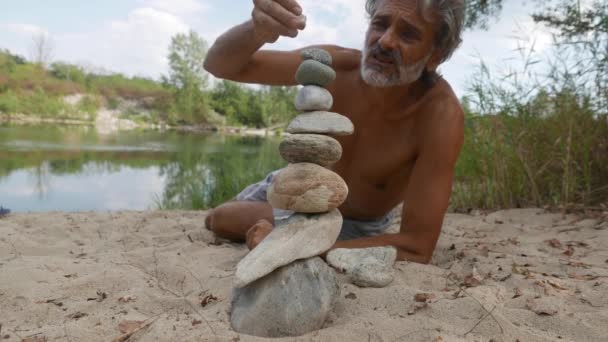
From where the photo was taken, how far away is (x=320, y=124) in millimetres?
1626

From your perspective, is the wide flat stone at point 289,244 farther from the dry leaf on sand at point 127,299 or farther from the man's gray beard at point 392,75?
the man's gray beard at point 392,75

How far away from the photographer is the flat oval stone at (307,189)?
158cm

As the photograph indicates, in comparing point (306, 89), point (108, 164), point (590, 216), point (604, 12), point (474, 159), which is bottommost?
point (108, 164)

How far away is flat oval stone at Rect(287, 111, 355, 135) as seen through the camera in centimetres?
162

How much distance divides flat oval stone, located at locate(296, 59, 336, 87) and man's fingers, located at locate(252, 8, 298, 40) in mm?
249

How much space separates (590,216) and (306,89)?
2.91m

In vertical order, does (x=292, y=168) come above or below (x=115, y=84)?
below

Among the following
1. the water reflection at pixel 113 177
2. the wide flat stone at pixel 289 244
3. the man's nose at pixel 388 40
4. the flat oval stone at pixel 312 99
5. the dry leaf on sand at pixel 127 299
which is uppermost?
the man's nose at pixel 388 40

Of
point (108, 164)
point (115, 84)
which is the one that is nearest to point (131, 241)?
point (108, 164)

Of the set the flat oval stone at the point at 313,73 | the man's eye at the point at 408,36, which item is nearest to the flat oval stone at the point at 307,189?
the flat oval stone at the point at 313,73

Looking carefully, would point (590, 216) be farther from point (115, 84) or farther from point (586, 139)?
point (115, 84)

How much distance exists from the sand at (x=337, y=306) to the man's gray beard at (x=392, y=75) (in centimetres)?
96

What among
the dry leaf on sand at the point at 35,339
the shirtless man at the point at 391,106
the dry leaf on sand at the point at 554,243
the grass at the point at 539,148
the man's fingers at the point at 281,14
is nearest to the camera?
the dry leaf on sand at the point at 35,339

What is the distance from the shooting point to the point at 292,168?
1.63m
